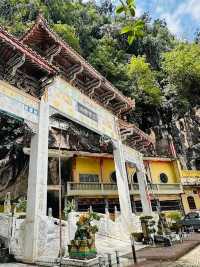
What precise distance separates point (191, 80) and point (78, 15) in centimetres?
2155

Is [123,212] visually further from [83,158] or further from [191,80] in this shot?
[191,80]

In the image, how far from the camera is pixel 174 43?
1674 inches

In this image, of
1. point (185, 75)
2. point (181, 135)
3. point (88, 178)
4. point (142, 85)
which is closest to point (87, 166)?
point (88, 178)

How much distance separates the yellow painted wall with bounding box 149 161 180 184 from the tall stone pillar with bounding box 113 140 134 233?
1250cm

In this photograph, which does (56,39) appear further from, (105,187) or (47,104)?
(105,187)

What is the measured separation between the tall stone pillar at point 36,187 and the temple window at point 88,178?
13.4 meters

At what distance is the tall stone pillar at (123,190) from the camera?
1188 centimetres

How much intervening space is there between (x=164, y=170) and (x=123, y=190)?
49.0ft

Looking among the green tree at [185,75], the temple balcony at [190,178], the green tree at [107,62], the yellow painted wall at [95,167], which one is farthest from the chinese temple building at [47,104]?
the green tree at [185,75]

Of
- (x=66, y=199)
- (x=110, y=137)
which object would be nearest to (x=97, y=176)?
(x=66, y=199)

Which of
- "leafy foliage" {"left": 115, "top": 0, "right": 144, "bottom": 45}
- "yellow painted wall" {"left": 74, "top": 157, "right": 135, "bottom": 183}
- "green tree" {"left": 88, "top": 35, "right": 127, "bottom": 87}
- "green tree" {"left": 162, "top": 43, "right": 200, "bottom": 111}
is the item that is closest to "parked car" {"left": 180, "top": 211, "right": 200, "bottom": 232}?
"yellow painted wall" {"left": 74, "top": 157, "right": 135, "bottom": 183}

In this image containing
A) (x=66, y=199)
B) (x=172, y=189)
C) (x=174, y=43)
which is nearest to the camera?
(x=66, y=199)

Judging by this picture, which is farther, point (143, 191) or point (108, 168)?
point (108, 168)

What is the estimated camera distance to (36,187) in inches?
306
